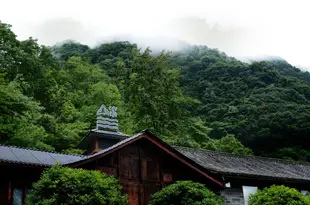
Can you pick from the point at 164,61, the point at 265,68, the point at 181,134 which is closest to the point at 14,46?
the point at 164,61

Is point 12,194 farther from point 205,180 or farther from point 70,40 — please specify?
point 70,40

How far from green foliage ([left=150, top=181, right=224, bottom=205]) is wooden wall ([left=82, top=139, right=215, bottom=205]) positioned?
2035 millimetres

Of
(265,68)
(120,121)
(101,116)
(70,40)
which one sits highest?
(70,40)

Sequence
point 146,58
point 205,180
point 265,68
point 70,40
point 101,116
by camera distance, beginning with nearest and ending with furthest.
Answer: point 205,180, point 101,116, point 146,58, point 265,68, point 70,40

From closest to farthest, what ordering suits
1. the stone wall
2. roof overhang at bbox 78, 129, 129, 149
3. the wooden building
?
the wooden building, the stone wall, roof overhang at bbox 78, 129, 129, 149

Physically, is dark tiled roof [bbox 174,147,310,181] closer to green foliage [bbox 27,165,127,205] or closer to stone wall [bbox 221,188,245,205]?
stone wall [bbox 221,188,245,205]

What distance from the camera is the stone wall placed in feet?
63.7

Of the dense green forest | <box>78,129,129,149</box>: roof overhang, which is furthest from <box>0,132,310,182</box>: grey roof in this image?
the dense green forest

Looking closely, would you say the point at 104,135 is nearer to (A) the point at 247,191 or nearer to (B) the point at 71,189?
(A) the point at 247,191

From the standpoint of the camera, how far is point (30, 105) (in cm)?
2089

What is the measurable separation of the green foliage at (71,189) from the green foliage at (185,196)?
6.69 feet

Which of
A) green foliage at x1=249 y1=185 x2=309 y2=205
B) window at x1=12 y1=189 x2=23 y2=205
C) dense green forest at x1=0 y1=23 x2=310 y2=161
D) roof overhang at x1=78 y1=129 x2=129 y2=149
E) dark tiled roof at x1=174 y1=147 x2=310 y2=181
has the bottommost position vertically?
green foliage at x1=249 y1=185 x2=309 y2=205

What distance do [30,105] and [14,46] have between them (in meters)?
18.5

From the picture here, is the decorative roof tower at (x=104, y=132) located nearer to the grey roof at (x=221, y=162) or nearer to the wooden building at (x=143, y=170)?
the grey roof at (x=221, y=162)
